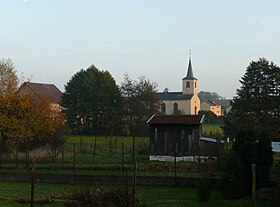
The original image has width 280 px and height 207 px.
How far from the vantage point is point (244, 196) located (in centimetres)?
1709


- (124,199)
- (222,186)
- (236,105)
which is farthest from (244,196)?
(236,105)

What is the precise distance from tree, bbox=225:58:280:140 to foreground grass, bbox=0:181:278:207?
22.2 m

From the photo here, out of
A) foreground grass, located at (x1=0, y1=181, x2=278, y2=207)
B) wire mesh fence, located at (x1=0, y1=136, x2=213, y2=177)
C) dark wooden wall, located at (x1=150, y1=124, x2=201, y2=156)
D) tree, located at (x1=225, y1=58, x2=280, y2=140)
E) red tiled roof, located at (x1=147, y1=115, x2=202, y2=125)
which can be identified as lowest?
foreground grass, located at (x1=0, y1=181, x2=278, y2=207)

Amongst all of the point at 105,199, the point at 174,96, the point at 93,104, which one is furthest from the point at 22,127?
the point at 174,96

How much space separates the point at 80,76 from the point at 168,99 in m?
47.6

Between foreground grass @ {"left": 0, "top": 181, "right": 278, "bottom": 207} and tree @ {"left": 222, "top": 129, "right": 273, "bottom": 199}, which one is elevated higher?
tree @ {"left": 222, "top": 129, "right": 273, "bottom": 199}

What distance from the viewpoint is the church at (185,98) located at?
357 ft

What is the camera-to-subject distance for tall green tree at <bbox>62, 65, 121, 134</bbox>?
2392 inches

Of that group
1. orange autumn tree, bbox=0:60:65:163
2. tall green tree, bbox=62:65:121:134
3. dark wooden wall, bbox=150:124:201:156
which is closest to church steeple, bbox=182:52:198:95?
tall green tree, bbox=62:65:121:134

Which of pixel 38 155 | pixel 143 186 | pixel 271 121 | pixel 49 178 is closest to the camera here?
pixel 143 186

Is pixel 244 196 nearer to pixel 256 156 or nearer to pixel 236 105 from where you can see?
pixel 256 156

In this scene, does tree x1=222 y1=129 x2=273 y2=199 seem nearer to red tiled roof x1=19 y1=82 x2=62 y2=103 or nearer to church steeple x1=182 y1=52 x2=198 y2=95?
red tiled roof x1=19 y1=82 x2=62 y2=103

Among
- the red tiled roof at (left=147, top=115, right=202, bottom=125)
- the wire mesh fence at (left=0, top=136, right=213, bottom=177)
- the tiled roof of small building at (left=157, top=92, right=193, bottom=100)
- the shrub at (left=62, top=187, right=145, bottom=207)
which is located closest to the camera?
the shrub at (left=62, top=187, right=145, bottom=207)

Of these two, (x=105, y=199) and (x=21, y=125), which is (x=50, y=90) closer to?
(x=21, y=125)
